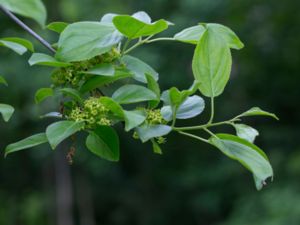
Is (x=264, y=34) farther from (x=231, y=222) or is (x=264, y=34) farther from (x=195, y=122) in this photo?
(x=231, y=222)

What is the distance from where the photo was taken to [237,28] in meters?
4.82

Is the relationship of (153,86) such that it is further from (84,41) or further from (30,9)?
(30,9)

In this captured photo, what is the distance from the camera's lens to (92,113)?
0.60m

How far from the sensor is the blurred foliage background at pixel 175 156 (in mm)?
4340

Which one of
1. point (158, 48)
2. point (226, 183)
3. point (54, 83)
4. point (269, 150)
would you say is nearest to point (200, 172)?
point (226, 183)

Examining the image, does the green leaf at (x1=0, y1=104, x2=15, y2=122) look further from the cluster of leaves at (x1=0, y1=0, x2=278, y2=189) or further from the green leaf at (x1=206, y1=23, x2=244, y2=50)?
the green leaf at (x1=206, y1=23, x2=244, y2=50)

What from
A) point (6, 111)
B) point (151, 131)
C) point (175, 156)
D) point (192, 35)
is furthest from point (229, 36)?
point (175, 156)

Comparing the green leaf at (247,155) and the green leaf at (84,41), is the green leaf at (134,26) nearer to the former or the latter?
the green leaf at (84,41)

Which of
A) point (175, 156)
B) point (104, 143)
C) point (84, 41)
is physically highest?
point (84, 41)

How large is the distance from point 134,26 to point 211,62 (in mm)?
87

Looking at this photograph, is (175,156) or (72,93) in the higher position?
(72,93)

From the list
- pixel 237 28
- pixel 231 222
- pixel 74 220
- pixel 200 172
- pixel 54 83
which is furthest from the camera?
pixel 74 220

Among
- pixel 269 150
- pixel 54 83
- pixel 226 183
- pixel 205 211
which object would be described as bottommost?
pixel 205 211

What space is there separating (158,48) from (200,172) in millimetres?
1189
